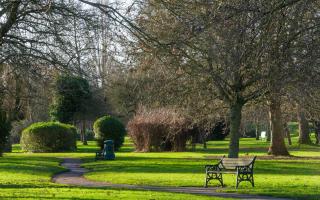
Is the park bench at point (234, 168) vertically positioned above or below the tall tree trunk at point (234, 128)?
below

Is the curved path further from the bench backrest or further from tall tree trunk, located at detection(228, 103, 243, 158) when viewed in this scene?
tall tree trunk, located at detection(228, 103, 243, 158)

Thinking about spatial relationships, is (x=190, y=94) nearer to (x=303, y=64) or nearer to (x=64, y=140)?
(x=303, y=64)

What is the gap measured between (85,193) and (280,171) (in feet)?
40.8

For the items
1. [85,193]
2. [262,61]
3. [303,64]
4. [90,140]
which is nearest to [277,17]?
[85,193]

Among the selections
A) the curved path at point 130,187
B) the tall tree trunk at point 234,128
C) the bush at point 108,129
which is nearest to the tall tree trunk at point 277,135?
the tall tree trunk at point 234,128

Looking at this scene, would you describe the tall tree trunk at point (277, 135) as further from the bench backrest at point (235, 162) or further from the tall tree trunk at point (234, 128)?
the bench backrest at point (235, 162)

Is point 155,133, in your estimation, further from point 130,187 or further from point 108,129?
point 130,187

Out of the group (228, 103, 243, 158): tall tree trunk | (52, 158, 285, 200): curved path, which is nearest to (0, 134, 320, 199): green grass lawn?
(52, 158, 285, 200): curved path

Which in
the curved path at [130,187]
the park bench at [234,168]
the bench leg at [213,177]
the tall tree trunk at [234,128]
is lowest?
the curved path at [130,187]

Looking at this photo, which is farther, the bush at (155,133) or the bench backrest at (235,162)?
the bush at (155,133)

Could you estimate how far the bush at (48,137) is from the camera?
160 feet

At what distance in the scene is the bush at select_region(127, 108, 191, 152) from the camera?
47625mm

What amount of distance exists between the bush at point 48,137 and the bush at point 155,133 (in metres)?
4.86

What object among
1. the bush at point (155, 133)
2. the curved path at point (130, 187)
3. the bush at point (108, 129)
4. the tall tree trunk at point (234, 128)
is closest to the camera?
the curved path at point (130, 187)
